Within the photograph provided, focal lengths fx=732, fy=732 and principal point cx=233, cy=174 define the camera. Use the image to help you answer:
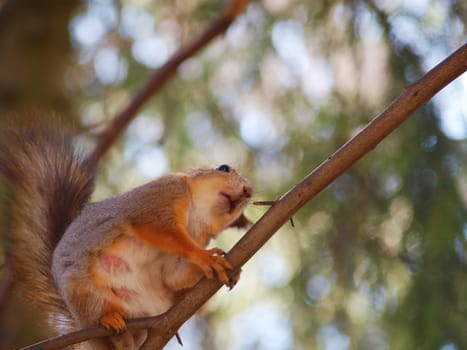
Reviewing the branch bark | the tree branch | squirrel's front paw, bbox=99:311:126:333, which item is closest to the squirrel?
squirrel's front paw, bbox=99:311:126:333

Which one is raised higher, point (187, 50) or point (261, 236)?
point (187, 50)

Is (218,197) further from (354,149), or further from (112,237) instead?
(354,149)

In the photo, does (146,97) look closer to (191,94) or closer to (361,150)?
(191,94)

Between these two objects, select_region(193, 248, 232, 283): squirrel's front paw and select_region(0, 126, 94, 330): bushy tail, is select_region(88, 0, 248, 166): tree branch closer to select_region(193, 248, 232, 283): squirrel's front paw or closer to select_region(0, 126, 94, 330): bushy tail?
select_region(0, 126, 94, 330): bushy tail

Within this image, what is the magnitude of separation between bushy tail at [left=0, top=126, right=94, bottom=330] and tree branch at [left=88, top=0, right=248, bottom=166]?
1.72 ft

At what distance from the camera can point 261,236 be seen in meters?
1.97

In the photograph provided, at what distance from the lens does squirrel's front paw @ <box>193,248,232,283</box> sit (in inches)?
86.1

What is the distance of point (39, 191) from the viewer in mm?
3002

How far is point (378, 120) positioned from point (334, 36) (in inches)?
78.3

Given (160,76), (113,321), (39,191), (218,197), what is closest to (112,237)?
(113,321)

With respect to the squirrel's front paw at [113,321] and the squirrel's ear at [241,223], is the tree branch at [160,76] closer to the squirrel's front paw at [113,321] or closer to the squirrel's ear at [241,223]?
the squirrel's ear at [241,223]

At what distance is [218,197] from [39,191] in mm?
825

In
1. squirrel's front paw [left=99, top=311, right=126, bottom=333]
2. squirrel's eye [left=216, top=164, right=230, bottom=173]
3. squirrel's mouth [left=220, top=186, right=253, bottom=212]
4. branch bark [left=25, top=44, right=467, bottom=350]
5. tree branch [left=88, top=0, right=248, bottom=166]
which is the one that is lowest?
branch bark [left=25, top=44, right=467, bottom=350]

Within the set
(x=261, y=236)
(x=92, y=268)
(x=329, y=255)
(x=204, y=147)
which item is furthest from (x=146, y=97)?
(x=261, y=236)
